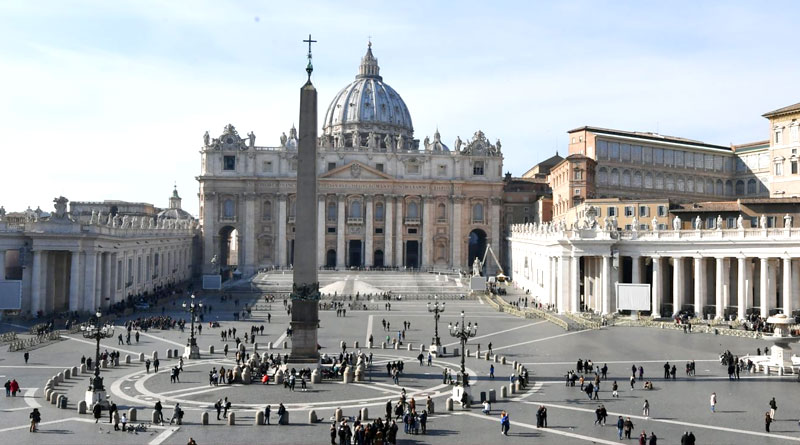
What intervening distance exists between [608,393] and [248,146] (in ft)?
239

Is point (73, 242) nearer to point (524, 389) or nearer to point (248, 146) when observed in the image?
point (524, 389)

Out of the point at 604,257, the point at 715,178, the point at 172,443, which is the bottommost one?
the point at 172,443

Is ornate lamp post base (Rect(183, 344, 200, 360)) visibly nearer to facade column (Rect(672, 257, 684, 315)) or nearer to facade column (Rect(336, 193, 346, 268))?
facade column (Rect(672, 257, 684, 315))

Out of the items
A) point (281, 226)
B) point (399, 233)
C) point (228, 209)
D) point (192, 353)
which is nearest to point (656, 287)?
point (192, 353)

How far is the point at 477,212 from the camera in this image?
97.8 m

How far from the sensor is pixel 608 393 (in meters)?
27.2

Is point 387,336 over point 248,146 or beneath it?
beneath

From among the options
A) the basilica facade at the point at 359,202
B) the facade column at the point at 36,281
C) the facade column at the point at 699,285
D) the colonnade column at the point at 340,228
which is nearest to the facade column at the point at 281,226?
the basilica facade at the point at 359,202

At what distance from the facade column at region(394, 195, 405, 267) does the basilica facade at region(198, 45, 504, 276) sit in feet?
0.40

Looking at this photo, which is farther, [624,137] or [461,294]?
[624,137]

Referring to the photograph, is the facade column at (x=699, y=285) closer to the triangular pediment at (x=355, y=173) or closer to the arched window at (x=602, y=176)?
the arched window at (x=602, y=176)

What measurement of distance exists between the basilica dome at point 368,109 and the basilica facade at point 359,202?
23.3 metres

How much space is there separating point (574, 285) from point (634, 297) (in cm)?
504

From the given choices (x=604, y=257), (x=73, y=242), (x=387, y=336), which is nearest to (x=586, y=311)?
(x=604, y=257)
